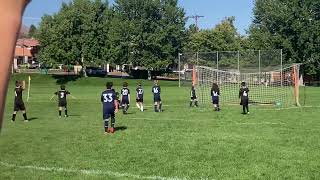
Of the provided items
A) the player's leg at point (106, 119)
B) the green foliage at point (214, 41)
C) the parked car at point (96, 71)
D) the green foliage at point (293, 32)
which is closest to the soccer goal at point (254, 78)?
the player's leg at point (106, 119)

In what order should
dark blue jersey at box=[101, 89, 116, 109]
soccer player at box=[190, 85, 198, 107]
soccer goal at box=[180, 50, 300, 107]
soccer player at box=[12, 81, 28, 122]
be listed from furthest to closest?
soccer goal at box=[180, 50, 300, 107] → soccer player at box=[190, 85, 198, 107] → soccer player at box=[12, 81, 28, 122] → dark blue jersey at box=[101, 89, 116, 109]

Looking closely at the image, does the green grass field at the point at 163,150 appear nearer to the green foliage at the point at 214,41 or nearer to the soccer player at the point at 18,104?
the soccer player at the point at 18,104

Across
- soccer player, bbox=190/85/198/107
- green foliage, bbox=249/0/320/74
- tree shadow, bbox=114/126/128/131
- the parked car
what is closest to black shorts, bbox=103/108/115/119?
tree shadow, bbox=114/126/128/131

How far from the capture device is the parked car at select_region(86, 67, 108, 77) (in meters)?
88.5

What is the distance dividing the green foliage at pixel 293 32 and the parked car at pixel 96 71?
24.2 m

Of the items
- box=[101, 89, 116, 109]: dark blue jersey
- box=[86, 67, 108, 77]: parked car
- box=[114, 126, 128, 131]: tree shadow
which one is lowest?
box=[114, 126, 128, 131]: tree shadow

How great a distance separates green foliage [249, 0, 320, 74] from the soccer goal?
35.8 meters

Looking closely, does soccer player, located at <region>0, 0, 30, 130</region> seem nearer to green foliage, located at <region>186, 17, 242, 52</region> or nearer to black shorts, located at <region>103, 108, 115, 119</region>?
black shorts, located at <region>103, 108, 115, 119</region>

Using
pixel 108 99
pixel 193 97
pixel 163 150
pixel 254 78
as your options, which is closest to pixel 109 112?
pixel 108 99

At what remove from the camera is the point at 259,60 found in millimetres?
44750

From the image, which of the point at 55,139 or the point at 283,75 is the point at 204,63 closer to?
the point at 283,75

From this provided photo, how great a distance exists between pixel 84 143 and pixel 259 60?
31.3 meters

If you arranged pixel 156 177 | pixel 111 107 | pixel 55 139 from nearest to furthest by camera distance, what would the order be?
pixel 156 177 → pixel 55 139 → pixel 111 107

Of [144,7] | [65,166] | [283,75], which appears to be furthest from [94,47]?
[65,166]
